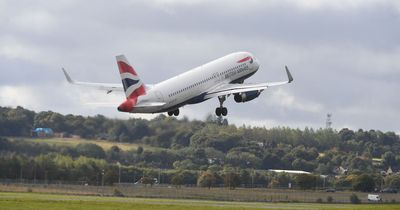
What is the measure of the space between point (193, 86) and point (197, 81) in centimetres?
96

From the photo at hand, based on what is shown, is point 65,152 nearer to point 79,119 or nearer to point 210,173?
point 79,119

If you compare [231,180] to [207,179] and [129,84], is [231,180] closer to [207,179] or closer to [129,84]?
[207,179]

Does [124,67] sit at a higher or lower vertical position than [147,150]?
higher

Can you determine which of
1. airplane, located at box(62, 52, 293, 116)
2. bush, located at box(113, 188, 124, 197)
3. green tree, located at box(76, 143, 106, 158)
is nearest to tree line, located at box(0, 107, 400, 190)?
green tree, located at box(76, 143, 106, 158)

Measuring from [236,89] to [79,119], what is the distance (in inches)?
1396

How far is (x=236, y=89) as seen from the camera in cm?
12988

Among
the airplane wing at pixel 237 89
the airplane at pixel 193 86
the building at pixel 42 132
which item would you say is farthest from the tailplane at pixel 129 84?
the building at pixel 42 132

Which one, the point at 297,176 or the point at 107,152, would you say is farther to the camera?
the point at 297,176

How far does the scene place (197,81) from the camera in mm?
126062

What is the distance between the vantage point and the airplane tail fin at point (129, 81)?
120 m

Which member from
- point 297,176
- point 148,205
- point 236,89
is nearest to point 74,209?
point 148,205

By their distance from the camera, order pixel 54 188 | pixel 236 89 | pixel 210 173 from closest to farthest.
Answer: pixel 236 89 < pixel 54 188 < pixel 210 173

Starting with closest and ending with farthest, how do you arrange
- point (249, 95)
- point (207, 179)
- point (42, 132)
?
point (249, 95), point (42, 132), point (207, 179)

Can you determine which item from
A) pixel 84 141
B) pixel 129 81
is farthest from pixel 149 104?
pixel 84 141
